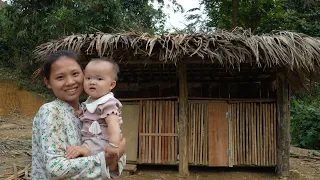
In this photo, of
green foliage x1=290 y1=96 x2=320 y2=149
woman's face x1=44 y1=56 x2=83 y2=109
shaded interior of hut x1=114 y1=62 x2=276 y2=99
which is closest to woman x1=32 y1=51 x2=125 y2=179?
woman's face x1=44 y1=56 x2=83 y2=109

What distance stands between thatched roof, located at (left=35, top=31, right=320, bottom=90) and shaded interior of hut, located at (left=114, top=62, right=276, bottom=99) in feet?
4.55

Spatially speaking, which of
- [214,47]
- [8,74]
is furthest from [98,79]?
[8,74]

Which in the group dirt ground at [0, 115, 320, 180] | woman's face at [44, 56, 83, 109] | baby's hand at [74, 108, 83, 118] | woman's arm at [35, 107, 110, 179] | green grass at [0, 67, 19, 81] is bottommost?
dirt ground at [0, 115, 320, 180]

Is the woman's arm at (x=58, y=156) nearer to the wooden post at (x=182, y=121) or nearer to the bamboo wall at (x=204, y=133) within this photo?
the wooden post at (x=182, y=121)

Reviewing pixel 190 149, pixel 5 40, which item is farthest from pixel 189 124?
pixel 5 40

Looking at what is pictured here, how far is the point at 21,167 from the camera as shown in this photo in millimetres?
6402

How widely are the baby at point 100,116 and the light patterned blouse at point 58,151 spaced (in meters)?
0.05

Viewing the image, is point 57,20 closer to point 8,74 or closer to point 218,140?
point 8,74

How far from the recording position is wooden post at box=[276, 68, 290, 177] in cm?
605

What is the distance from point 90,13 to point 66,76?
10.6m

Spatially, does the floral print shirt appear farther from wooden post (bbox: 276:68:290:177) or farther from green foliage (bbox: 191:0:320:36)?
green foliage (bbox: 191:0:320:36)

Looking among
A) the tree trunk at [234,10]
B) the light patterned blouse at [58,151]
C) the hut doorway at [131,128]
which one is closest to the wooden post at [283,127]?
the hut doorway at [131,128]

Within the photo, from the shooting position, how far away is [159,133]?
20.8ft

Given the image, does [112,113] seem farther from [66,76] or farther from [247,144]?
[247,144]
